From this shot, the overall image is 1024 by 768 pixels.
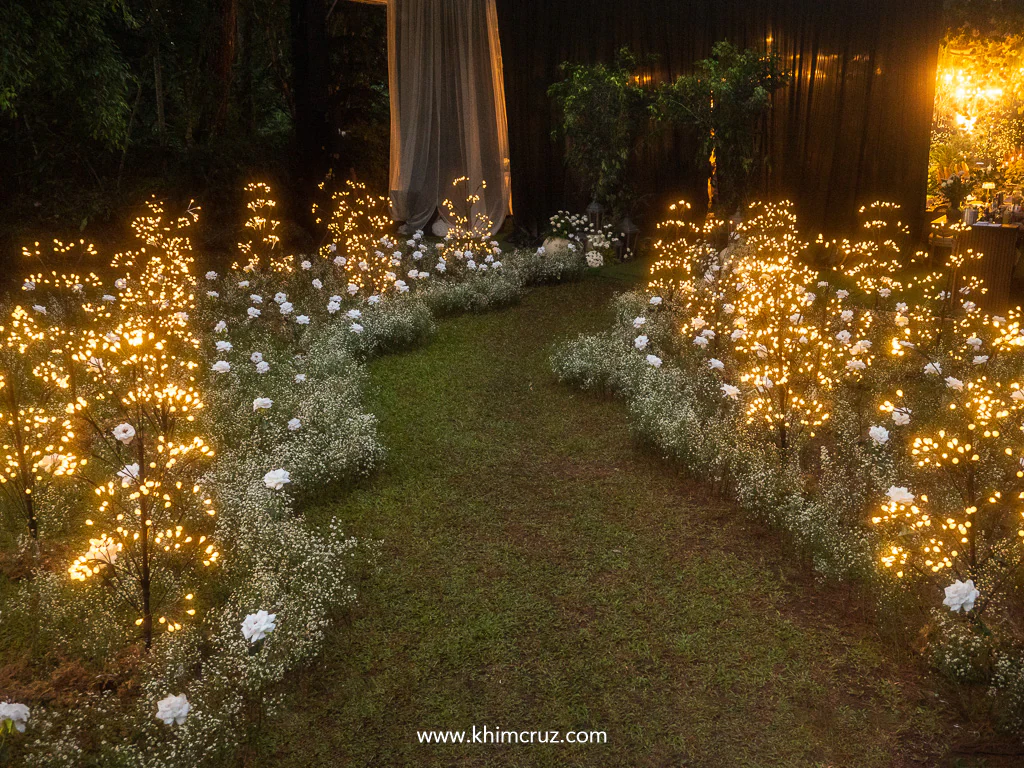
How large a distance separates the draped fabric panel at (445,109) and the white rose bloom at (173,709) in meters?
9.00

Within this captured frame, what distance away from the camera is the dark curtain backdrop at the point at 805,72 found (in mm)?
8883

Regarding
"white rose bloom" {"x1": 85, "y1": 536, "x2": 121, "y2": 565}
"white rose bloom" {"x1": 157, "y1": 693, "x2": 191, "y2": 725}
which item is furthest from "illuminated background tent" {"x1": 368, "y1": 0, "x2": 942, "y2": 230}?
"white rose bloom" {"x1": 157, "y1": 693, "x2": 191, "y2": 725}

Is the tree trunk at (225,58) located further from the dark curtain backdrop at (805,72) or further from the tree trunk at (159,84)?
the dark curtain backdrop at (805,72)

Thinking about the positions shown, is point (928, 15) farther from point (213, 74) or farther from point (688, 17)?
point (213, 74)

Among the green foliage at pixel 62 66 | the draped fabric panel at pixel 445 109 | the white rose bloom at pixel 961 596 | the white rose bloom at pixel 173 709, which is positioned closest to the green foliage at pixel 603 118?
the draped fabric panel at pixel 445 109

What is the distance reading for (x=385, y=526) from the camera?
4.00m

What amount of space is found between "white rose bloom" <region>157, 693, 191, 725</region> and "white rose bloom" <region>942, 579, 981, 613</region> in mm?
2547

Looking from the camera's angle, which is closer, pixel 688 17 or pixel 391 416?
pixel 391 416

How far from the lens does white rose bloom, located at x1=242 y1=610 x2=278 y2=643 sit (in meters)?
2.78

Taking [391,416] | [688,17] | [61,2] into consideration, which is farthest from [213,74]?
[391,416]

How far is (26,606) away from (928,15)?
384 inches

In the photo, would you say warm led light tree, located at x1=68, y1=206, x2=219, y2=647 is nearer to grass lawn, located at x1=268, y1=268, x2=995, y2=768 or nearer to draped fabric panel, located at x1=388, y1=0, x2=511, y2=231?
grass lawn, located at x1=268, y1=268, x2=995, y2=768

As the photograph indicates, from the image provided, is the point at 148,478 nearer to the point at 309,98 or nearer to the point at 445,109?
the point at 309,98

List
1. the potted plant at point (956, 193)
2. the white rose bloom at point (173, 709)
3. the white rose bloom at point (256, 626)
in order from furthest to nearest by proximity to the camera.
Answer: the potted plant at point (956, 193), the white rose bloom at point (256, 626), the white rose bloom at point (173, 709)
